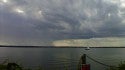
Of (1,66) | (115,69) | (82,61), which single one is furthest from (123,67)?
(1,66)

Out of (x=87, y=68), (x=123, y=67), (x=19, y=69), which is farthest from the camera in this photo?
(x=123, y=67)

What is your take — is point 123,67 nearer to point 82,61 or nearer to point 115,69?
point 115,69

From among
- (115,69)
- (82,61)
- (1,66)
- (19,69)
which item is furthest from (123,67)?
(1,66)

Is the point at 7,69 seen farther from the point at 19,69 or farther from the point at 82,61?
the point at 82,61

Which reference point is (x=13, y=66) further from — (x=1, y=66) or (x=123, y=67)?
(x=123, y=67)

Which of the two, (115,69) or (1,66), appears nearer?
(1,66)

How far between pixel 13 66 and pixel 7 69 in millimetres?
681

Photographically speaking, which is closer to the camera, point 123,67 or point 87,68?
point 87,68

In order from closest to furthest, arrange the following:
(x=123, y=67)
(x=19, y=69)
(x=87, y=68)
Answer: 1. (x=87, y=68)
2. (x=19, y=69)
3. (x=123, y=67)

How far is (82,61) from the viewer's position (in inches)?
592

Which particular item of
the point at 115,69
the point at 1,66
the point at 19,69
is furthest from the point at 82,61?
the point at 1,66

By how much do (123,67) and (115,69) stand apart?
0.56 m

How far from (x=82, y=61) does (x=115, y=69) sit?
274 cm

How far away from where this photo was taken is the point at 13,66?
15.4 metres
